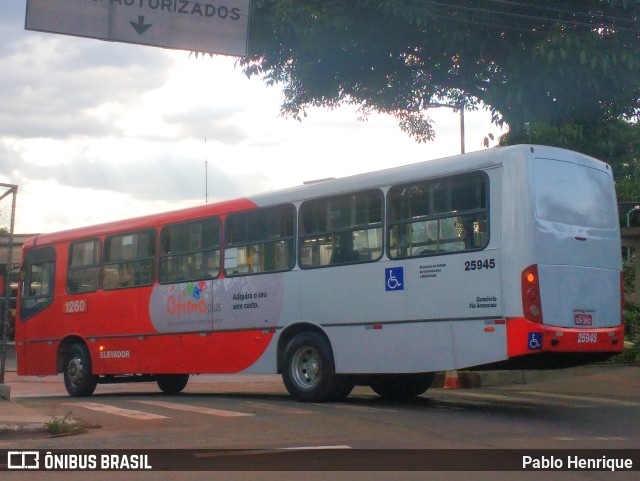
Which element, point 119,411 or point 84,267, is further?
point 84,267

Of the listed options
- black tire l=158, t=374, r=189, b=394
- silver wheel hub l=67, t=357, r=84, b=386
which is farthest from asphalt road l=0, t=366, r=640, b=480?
silver wheel hub l=67, t=357, r=84, b=386

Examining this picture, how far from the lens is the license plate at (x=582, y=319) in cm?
1165

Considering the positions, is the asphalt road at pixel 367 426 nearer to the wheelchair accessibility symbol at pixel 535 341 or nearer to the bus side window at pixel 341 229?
the wheelchair accessibility symbol at pixel 535 341

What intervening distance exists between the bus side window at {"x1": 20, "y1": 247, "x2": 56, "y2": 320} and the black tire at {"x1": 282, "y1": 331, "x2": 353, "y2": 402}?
672cm

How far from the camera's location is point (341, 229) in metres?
13.4

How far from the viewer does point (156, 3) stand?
12.4m

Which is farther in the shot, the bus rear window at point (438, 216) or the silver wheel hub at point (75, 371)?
the silver wheel hub at point (75, 371)

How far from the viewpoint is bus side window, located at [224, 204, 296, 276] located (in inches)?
560

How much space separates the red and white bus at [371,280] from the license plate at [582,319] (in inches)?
0.9

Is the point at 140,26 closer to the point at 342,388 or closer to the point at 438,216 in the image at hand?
the point at 438,216

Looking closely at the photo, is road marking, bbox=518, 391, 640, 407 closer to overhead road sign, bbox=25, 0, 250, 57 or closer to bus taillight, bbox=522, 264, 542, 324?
bus taillight, bbox=522, 264, 542, 324

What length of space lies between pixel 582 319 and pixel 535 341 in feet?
3.21

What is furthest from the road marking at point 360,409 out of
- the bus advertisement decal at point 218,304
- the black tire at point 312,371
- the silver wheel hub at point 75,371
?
the silver wheel hub at point 75,371

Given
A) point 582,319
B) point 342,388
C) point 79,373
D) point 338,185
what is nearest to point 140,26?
point 338,185
